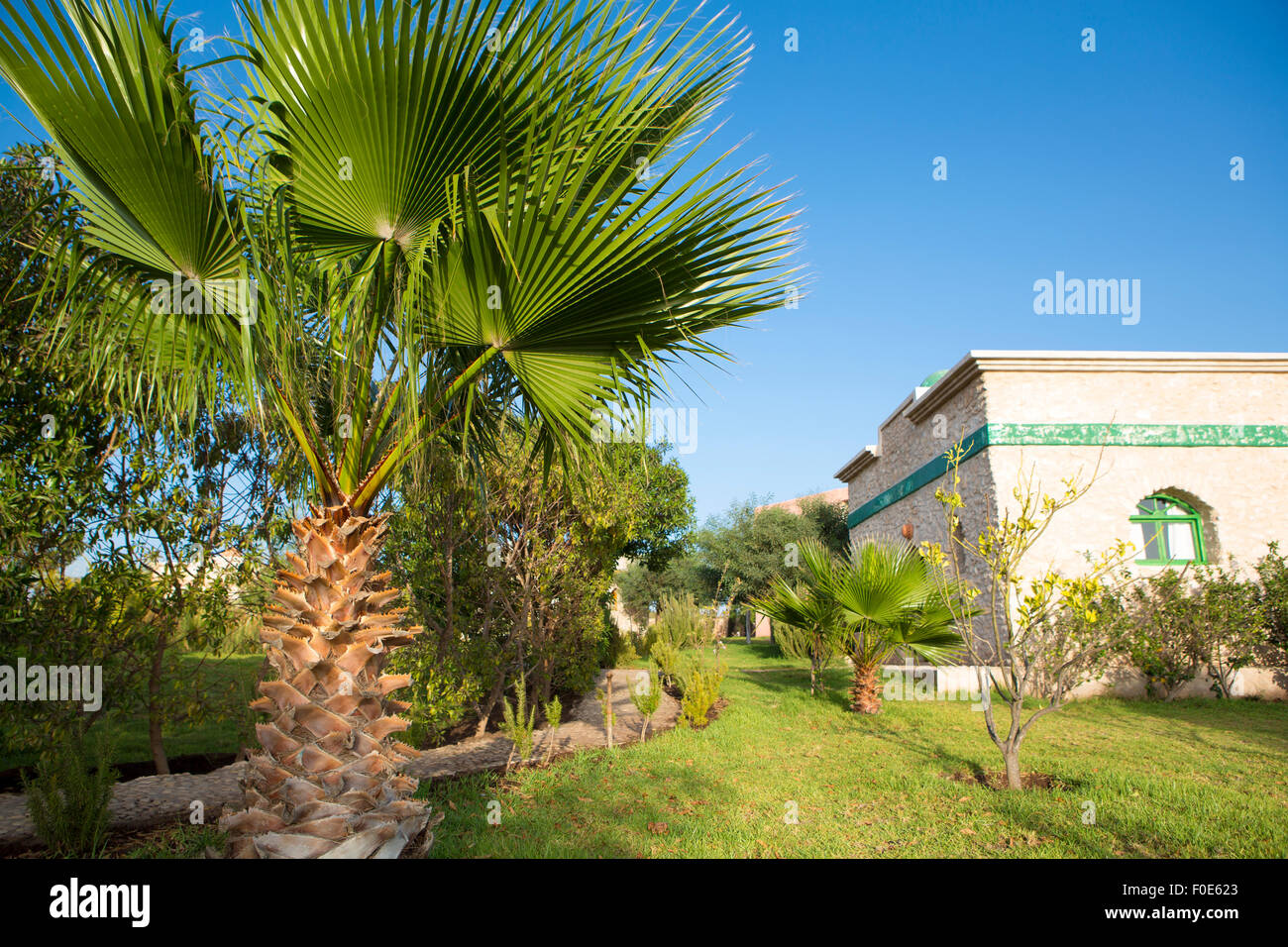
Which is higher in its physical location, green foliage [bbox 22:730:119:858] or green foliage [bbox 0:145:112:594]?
green foliage [bbox 0:145:112:594]

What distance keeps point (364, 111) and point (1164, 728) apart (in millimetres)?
10654

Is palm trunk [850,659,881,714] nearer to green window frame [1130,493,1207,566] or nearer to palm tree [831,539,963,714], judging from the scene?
palm tree [831,539,963,714]

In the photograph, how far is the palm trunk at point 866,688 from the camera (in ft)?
29.0

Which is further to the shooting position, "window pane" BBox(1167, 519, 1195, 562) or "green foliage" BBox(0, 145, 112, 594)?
"window pane" BBox(1167, 519, 1195, 562)

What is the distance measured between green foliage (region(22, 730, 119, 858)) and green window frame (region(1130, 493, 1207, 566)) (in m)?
13.8

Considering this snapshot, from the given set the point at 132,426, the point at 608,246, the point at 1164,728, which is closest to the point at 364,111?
the point at 608,246

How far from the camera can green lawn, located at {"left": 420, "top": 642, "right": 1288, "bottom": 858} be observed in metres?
4.10

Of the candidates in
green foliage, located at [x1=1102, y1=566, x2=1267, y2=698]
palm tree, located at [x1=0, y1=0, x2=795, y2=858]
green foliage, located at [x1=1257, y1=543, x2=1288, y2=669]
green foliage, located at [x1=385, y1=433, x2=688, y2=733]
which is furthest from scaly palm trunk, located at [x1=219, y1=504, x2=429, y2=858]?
green foliage, located at [x1=1257, y1=543, x2=1288, y2=669]

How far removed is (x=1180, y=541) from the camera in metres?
10.9

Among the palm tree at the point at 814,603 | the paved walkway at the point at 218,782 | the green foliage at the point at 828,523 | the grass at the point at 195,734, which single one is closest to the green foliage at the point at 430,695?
the paved walkway at the point at 218,782

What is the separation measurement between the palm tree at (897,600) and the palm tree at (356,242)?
5.62 metres

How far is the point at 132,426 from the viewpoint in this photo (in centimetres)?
526

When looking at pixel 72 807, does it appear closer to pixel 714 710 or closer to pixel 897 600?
pixel 714 710
